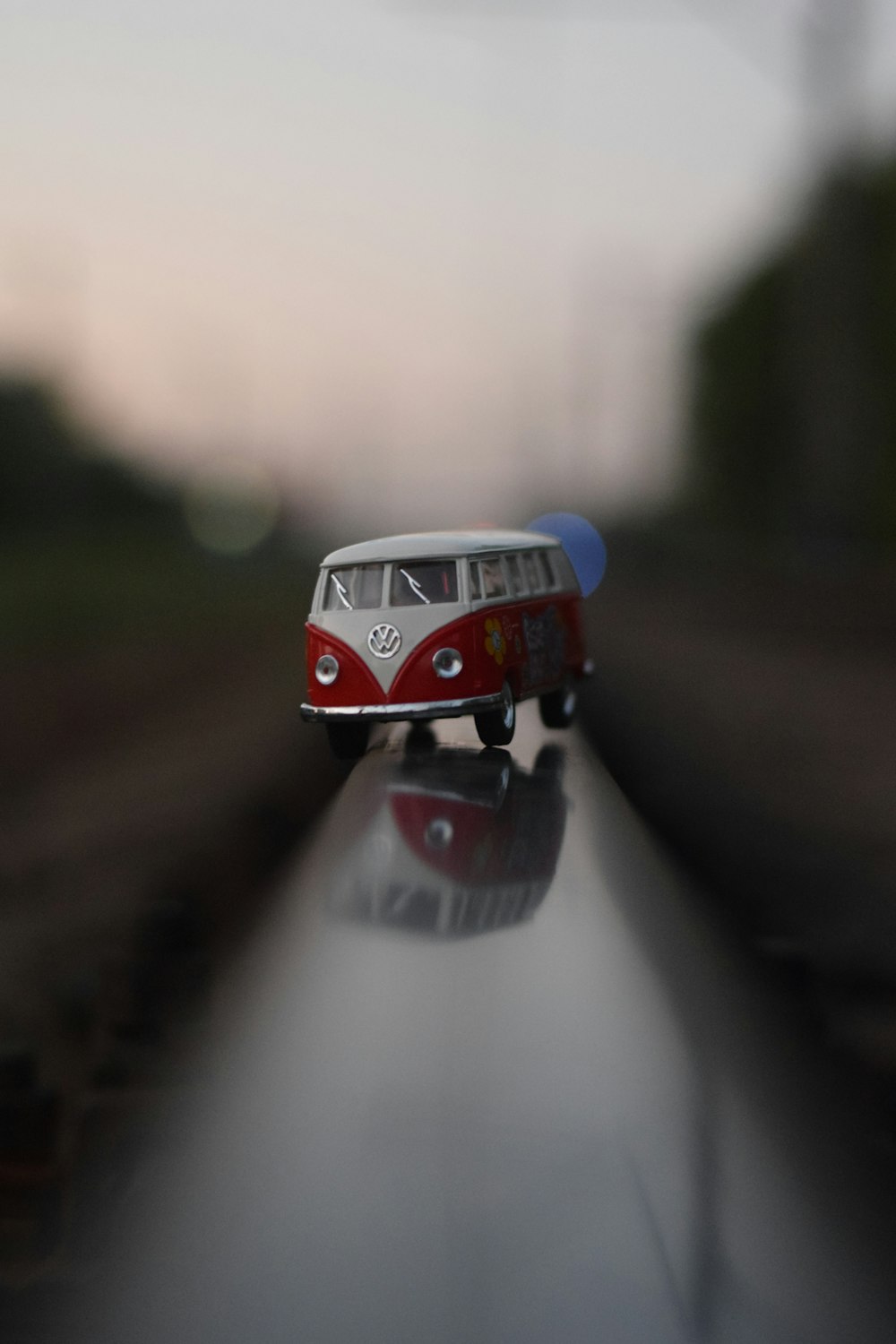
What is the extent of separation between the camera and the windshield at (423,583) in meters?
6.77

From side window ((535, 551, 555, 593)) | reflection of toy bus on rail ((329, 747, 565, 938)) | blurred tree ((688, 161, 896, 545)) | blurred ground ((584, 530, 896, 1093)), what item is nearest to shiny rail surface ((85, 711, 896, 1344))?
reflection of toy bus on rail ((329, 747, 565, 938))

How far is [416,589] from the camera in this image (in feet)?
22.4

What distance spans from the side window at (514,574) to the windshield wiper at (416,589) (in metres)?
1.28

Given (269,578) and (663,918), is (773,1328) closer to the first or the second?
(663,918)

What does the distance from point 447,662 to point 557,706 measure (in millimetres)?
2713

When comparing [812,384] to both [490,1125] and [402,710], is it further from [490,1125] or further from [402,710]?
[490,1125]

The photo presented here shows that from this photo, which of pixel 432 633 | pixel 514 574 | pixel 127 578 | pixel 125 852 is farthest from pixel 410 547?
pixel 127 578

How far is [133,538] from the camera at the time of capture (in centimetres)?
3141

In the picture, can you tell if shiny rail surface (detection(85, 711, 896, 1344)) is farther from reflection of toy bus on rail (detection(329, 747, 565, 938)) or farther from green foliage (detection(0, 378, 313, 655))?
green foliage (detection(0, 378, 313, 655))

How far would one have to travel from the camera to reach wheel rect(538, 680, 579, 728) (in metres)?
8.94

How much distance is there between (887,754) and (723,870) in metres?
4.14

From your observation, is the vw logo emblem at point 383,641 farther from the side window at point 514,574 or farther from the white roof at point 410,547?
the side window at point 514,574

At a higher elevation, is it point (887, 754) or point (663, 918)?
point (663, 918)

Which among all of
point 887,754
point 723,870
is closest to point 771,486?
point 887,754
